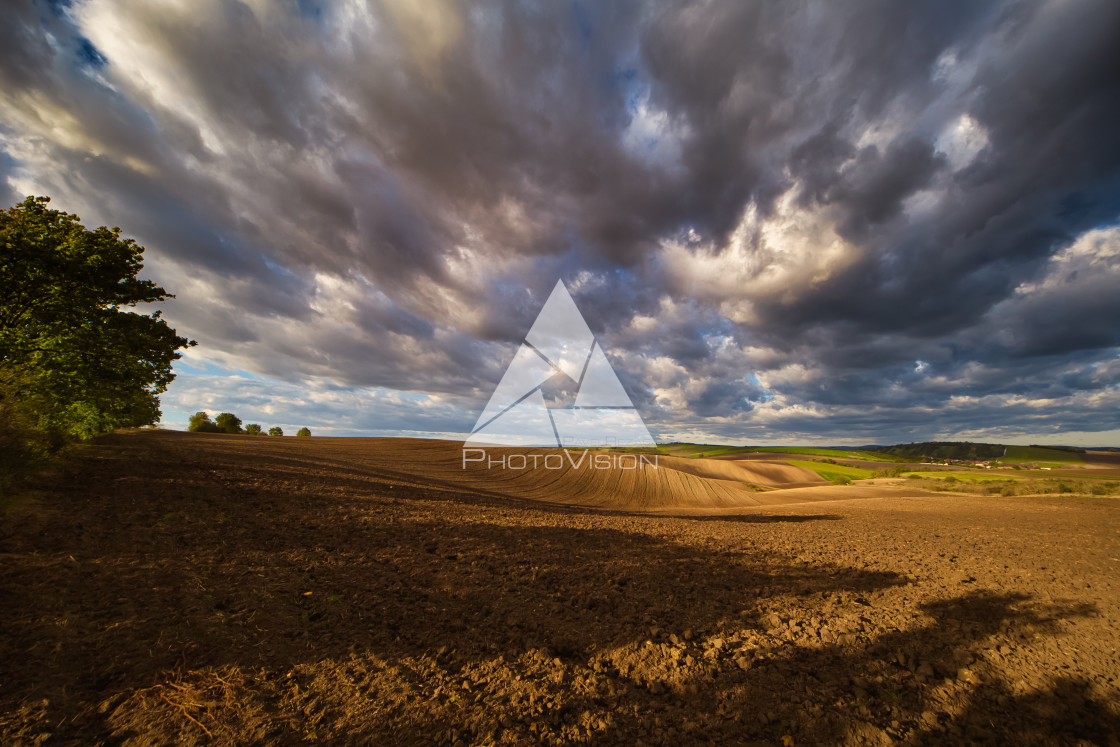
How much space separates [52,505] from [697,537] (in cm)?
2052

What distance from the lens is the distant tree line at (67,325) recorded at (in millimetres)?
13742

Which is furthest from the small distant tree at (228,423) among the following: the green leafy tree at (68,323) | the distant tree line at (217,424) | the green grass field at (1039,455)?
the green grass field at (1039,455)

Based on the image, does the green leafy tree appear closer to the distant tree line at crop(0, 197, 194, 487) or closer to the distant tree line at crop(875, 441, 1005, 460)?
the distant tree line at crop(0, 197, 194, 487)

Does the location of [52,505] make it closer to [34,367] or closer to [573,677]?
[34,367]

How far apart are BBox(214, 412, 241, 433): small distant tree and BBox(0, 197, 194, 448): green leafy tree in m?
74.5

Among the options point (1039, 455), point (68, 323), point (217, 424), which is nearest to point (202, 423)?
point (217, 424)

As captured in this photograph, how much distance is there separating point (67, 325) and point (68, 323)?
10 cm

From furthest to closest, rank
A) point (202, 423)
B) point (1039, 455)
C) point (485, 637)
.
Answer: point (1039, 455)
point (202, 423)
point (485, 637)

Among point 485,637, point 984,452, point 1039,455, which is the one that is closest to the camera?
point 485,637

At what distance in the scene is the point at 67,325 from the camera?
15.1 meters

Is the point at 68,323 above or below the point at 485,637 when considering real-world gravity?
above

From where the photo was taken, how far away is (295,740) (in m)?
3.91

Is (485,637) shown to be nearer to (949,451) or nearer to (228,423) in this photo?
(228,423)

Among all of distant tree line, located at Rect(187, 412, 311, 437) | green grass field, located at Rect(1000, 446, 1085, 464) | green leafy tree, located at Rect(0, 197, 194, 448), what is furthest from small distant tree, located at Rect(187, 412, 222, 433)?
green grass field, located at Rect(1000, 446, 1085, 464)
